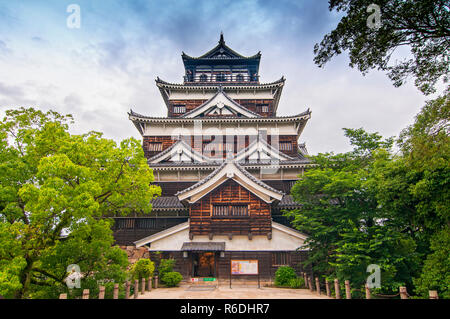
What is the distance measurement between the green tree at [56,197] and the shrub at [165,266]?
522 cm

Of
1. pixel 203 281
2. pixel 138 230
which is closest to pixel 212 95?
pixel 138 230

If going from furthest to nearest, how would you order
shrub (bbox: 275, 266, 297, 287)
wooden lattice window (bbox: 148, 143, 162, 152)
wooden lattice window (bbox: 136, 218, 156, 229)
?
wooden lattice window (bbox: 148, 143, 162, 152) → wooden lattice window (bbox: 136, 218, 156, 229) → shrub (bbox: 275, 266, 297, 287)

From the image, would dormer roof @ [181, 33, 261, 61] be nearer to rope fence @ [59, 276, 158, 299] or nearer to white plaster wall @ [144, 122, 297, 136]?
white plaster wall @ [144, 122, 297, 136]

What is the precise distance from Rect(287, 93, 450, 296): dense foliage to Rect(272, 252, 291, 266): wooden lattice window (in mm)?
→ 2109

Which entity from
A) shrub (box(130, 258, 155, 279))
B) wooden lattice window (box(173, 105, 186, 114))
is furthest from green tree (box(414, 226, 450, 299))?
wooden lattice window (box(173, 105, 186, 114))

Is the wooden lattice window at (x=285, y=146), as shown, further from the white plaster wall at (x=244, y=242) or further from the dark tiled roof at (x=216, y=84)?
the white plaster wall at (x=244, y=242)

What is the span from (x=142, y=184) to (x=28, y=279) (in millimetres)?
5097

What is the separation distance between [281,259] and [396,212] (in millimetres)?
7488

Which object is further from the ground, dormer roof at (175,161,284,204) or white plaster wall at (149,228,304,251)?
dormer roof at (175,161,284,204)

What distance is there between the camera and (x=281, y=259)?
1648cm

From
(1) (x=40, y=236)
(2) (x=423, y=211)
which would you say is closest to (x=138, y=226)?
(1) (x=40, y=236)

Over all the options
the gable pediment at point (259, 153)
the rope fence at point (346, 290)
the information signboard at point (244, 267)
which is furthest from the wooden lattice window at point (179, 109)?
the rope fence at point (346, 290)

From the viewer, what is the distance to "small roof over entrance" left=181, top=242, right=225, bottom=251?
51.9ft

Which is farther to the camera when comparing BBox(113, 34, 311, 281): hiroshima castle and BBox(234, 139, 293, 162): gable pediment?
BBox(234, 139, 293, 162): gable pediment
